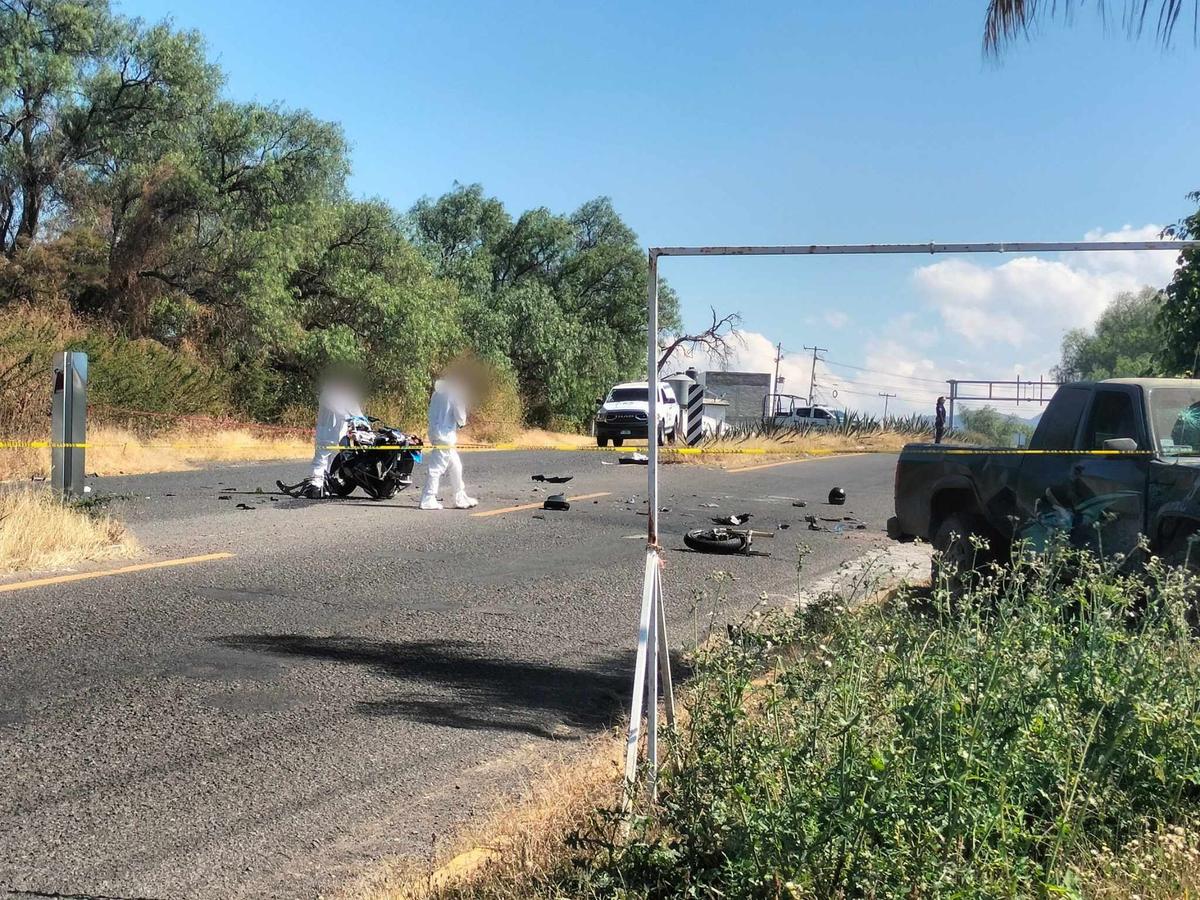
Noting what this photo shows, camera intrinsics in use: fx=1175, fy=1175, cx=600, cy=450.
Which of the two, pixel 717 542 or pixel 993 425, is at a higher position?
pixel 993 425

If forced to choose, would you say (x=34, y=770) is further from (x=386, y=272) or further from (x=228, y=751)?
(x=386, y=272)

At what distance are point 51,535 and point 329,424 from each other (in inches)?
230

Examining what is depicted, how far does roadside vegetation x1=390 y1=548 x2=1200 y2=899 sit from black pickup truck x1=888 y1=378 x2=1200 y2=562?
2.37 meters

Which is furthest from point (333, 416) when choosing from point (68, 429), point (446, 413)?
point (68, 429)

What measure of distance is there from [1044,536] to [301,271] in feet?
100

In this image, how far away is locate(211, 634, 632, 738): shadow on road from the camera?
6.05m

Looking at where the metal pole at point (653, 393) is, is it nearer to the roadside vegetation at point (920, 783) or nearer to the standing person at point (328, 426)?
the roadside vegetation at point (920, 783)

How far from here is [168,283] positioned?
3184cm

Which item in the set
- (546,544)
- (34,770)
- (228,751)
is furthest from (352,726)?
(546,544)

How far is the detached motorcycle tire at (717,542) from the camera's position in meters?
12.4

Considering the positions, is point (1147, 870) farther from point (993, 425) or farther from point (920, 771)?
point (993, 425)

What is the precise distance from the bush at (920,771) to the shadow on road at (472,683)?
1.94m

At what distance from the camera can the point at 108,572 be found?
940cm

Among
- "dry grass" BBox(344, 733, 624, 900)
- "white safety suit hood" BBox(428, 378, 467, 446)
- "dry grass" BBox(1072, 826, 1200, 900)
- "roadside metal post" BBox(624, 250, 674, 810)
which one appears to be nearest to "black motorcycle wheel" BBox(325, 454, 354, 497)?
"white safety suit hood" BBox(428, 378, 467, 446)
